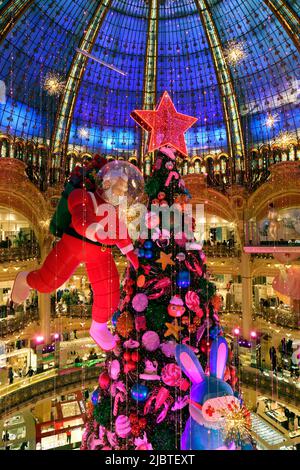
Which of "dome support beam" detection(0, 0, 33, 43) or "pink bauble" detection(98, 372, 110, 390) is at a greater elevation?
"dome support beam" detection(0, 0, 33, 43)

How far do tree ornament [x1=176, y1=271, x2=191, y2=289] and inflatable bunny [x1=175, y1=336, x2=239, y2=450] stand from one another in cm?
94

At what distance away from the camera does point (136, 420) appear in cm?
475

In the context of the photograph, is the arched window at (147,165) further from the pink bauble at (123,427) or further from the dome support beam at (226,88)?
the pink bauble at (123,427)

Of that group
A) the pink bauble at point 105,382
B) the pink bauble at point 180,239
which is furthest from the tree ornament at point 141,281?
the pink bauble at point 105,382

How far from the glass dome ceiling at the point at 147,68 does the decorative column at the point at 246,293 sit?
6708 mm

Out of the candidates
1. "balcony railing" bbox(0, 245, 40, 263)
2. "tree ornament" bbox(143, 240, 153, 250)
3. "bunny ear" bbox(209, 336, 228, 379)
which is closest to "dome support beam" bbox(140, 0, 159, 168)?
"balcony railing" bbox(0, 245, 40, 263)

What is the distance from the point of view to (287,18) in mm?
15828

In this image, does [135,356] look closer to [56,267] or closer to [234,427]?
[234,427]

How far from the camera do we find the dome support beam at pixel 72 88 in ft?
57.2

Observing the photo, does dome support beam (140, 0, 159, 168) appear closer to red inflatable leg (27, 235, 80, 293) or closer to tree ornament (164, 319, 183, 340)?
red inflatable leg (27, 235, 80, 293)

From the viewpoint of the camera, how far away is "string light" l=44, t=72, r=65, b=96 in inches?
733

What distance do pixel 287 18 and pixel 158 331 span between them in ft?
56.4

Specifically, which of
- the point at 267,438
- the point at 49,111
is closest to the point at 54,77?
the point at 49,111

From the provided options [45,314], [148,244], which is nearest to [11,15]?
[45,314]
